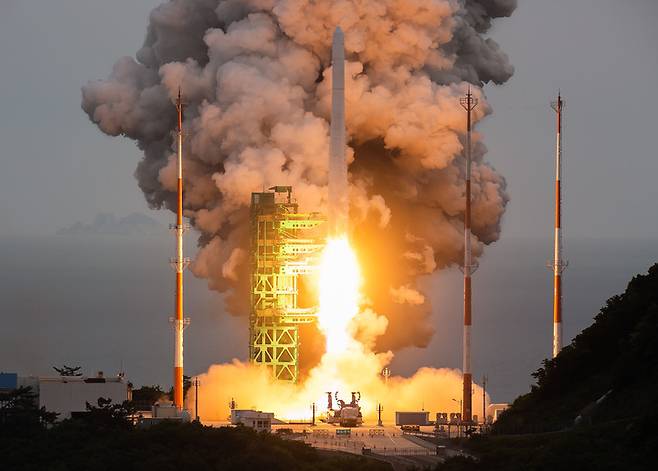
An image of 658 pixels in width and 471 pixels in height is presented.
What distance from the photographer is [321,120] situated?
296 ft

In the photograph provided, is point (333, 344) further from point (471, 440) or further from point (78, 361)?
point (78, 361)

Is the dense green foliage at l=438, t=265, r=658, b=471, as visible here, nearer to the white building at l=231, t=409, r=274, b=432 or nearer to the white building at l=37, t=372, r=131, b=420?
the white building at l=231, t=409, r=274, b=432

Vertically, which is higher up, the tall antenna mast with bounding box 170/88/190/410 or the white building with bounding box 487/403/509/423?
the tall antenna mast with bounding box 170/88/190/410

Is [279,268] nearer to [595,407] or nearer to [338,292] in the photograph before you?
[338,292]

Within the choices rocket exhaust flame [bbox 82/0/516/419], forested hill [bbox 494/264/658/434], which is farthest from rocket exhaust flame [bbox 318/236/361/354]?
forested hill [bbox 494/264/658/434]

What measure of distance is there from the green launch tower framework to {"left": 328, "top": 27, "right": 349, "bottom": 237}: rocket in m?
1.44

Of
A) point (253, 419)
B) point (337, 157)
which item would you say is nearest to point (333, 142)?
→ point (337, 157)

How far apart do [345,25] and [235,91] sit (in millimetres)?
4879

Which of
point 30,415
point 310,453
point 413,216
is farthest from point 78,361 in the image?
point 310,453

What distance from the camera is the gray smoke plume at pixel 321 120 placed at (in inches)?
3533

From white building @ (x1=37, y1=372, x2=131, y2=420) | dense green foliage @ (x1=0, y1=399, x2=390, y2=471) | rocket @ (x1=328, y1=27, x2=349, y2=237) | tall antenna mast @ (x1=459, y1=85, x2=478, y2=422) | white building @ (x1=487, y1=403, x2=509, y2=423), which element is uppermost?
rocket @ (x1=328, y1=27, x2=349, y2=237)

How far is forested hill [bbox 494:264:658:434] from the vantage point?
6812 cm

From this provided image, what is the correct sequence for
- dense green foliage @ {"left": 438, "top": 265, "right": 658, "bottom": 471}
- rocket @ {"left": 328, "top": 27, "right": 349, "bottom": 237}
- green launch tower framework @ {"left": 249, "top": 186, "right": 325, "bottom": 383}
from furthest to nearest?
1. green launch tower framework @ {"left": 249, "top": 186, "right": 325, "bottom": 383}
2. rocket @ {"left": 328, "top": 27, "right": 349, "bottom": 237}
3. dense green foliage @ {"left": 438, "top": 265, "right": 658, "bottom": 471}

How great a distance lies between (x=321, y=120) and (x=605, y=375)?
21.4m
